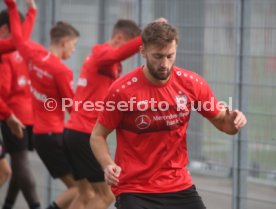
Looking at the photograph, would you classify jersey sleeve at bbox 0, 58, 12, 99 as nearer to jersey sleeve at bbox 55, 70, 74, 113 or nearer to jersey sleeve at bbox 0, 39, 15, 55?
jersey sleeve at bbox 0, 39, 15, 55

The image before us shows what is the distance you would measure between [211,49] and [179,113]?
2352 mm

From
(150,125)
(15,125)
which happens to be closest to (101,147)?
(150,125)

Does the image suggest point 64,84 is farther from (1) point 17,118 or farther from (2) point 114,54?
(1) point 17,118

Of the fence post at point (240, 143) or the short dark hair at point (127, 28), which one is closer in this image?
the fence post at point (240, 143)

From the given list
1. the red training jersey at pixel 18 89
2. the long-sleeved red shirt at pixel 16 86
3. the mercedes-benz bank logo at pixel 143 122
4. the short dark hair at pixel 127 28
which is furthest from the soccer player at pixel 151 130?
the red training jersey at pixel 18 89

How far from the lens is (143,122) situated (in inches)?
233

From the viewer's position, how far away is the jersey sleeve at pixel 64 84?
332 inches

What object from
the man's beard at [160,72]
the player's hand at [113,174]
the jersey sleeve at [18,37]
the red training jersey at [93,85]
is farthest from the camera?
the jersey sleeve at [18,37]

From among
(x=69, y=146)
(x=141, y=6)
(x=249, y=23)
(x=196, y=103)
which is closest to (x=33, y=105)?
(x=69, y=146)

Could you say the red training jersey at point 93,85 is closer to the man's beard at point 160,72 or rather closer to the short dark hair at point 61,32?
the short dark hair at point 61,32

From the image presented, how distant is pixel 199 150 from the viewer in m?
8.42

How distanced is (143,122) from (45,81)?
283cm

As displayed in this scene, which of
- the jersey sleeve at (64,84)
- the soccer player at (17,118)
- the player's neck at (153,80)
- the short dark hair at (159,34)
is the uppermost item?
the short dark hair at (159,34)

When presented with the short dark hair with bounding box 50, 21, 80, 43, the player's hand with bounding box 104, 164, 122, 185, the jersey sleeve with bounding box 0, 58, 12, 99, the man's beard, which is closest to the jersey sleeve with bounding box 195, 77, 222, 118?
the man's beard
